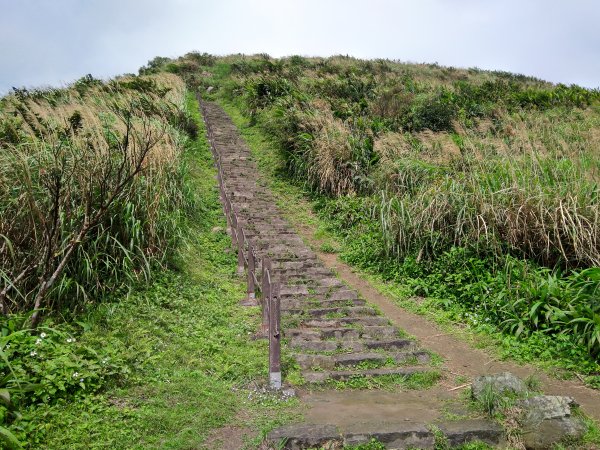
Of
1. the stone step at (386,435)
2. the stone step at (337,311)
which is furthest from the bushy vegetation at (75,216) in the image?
the stone step at (386,435)

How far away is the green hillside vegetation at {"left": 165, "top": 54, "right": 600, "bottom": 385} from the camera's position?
21.3 feet

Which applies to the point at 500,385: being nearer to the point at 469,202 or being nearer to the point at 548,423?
the point at 548,423

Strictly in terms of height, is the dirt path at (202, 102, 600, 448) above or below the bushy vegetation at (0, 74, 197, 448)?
below

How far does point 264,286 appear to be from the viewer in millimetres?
5988

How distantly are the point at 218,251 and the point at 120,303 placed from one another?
3.17 metres

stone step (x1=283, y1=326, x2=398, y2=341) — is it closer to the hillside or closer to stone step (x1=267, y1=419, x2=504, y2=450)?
the hillside

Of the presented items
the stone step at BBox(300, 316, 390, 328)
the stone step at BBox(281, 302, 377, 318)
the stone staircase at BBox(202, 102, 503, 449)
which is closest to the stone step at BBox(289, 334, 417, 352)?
the stone staircase at BBox(202, 102, 503, 449)

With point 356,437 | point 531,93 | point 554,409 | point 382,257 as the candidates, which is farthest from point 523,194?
point 531,93

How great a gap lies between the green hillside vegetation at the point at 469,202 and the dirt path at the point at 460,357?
30 cm

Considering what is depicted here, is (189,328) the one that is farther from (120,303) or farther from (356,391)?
(356,391)

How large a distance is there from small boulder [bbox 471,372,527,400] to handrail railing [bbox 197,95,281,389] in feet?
6.56

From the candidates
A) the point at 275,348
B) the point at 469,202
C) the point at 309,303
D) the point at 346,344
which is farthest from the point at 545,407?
the point at 469,202

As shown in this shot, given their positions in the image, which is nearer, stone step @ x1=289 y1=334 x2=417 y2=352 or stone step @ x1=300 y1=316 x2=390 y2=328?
stone step @ x1=289 y1=334 x2=417 y2=352

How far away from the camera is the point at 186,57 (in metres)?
31.5
